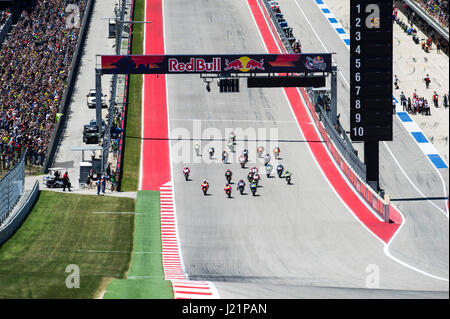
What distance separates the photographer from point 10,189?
151 feet

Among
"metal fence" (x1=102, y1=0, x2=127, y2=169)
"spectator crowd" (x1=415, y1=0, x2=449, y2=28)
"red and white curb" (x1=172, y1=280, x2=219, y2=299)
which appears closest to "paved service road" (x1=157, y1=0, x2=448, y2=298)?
"red and white curb" (x1=172, y1=280, x2=219, y2=299)

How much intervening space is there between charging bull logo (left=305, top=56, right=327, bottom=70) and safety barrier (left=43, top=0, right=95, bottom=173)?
19.2 meters

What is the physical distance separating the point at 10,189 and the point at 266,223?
13.7 metres

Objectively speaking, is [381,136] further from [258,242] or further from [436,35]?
[436,35]

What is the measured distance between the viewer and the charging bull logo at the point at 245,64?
64.1 meters

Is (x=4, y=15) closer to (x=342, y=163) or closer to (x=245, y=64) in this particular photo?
(x=245, y=64)

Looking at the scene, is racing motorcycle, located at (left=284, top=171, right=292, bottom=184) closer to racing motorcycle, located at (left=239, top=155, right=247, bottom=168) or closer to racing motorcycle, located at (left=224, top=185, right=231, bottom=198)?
racing motorcycle, located at (left=224, top=185, right=231, bottom=198)

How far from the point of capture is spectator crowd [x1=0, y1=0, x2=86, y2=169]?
61.6 m

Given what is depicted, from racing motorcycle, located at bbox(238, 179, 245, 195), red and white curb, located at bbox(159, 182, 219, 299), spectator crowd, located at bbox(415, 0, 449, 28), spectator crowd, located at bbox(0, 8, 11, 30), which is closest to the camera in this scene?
red and white curb, located at bbox(159, 182, 219, 299)

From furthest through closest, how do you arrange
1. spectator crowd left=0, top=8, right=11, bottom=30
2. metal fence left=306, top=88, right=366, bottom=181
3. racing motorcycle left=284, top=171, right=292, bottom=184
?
spectator crowd left=0, top=8, right=11, bottom=30 < racing motorcycle left=284, top=171, right=292, bottom=184 < metal fence left=306, top=88, right=366, bottom=181

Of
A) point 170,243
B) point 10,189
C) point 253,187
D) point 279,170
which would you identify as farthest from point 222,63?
point 10,189

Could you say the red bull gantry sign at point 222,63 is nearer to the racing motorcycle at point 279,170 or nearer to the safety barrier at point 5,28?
the racing motorcycle at point 279,170

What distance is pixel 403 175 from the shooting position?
5891 cm

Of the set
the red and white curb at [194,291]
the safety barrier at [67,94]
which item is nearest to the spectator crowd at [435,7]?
the safety barrier at [67,94]
